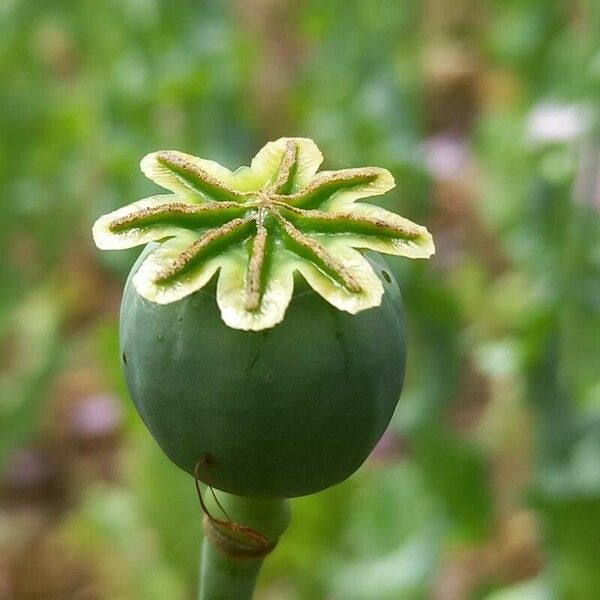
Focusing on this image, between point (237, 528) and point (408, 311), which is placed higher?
point (408, 311)

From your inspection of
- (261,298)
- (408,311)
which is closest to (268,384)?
(261,298)

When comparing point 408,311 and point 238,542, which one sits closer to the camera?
point 238,542

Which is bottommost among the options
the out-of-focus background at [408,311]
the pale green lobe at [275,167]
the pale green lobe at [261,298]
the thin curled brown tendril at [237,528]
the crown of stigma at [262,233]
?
the thin curled brown tendril at [237,528]

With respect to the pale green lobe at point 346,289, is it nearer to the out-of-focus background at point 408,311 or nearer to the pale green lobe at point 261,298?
the pale green lobe at point 261,298

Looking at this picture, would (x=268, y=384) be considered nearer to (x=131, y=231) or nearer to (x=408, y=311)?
(x=131, y=231)

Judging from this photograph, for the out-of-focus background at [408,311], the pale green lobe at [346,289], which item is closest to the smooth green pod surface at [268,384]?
the pale green lobe at [346,289]

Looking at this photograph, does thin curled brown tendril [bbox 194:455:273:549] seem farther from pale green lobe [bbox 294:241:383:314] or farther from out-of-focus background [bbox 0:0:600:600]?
out-of-focus background [bbox 0:0:600:600]
